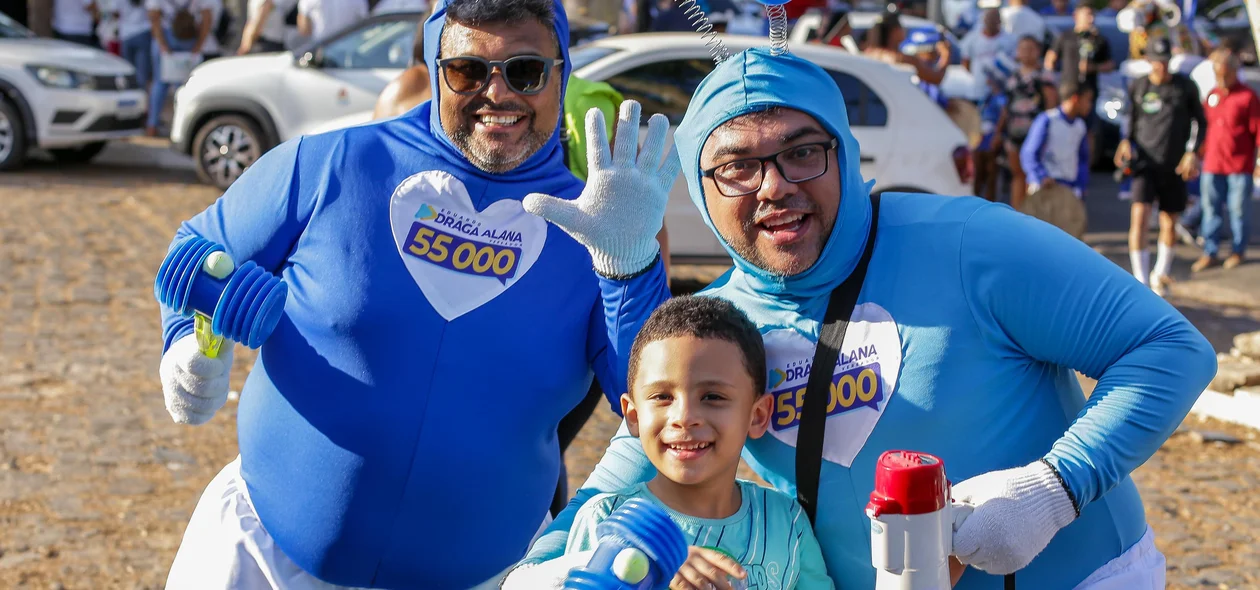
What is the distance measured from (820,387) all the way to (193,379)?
1.28m

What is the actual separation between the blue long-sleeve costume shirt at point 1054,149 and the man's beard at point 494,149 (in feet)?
25.8

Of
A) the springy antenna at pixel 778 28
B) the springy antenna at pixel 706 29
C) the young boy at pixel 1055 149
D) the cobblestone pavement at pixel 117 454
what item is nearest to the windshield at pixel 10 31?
the cobblestone pavement at pixel 117 454

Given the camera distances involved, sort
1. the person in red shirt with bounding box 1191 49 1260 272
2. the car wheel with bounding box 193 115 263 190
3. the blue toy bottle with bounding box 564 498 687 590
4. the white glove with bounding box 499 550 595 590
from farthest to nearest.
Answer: the car wheel with bounding box 193 115 263 190 → the person in red shirt with bounding box 1191 49 1260 272 → the white glove with bounding box 499 550 595 590 → the blue toy bottle with bounding box 564 498 687 590

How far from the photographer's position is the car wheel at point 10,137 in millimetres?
13062

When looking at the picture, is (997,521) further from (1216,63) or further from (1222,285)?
(1216,63)

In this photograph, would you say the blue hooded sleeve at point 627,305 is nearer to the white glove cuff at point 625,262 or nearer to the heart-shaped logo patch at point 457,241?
the white glove cuff at point 625,262

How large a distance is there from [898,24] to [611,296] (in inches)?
395

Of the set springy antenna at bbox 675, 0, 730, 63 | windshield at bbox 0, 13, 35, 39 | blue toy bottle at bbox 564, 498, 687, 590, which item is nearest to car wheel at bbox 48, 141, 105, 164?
windshield at bbox 0, 13, 35, 39

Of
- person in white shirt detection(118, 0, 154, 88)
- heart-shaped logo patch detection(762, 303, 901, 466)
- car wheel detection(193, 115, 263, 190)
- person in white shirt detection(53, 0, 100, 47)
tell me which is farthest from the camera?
person in white shirt detection(53, 0, 100, 47)

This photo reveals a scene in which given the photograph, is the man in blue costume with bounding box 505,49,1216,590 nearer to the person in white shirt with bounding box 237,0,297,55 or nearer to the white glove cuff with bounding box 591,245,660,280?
the white glove cuff with bounding box 591,245,660,280

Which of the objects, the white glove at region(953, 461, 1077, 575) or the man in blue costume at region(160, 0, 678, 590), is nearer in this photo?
the white glove at region(953, 461, 1077, 575)

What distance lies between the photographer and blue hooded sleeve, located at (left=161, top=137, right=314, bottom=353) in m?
3.02

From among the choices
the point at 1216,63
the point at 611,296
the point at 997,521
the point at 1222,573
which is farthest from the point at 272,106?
the point at 997,521

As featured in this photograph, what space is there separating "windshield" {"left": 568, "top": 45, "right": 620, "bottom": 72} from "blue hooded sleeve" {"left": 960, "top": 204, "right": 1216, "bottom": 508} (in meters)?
6.85
